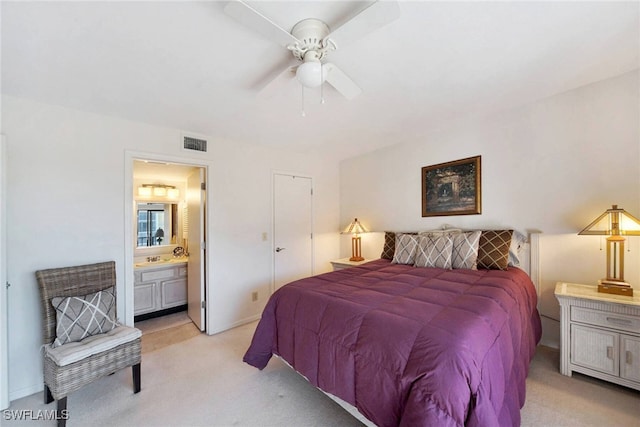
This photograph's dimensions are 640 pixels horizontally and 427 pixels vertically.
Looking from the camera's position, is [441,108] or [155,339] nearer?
[441,108]

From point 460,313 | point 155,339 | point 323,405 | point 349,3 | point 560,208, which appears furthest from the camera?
point 155,339

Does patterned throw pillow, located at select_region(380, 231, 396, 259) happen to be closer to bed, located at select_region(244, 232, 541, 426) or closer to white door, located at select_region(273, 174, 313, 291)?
bed, located at select_region(244, 232, 541, 426)

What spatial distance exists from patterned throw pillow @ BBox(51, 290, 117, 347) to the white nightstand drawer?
3786mm

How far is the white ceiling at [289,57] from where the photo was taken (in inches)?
53.7

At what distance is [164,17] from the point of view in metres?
1.35

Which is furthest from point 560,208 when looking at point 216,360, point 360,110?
point 216,360

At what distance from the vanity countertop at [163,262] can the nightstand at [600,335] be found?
440 centimetres

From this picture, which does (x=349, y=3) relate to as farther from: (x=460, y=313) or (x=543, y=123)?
(x=543, y=123)

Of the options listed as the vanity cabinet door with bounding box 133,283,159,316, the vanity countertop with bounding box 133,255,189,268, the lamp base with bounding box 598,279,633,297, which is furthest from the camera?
the vanity countertop with bounding box 133,255,189,268

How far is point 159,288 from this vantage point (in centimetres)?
359

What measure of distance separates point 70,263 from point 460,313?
314cm

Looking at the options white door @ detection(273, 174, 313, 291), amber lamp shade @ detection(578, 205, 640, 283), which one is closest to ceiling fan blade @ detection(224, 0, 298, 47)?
white door @ detection(273, 174, 313, 291)

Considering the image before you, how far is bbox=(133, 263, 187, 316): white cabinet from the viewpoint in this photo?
3.41 metres

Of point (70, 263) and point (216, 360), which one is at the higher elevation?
point (70, 263)
